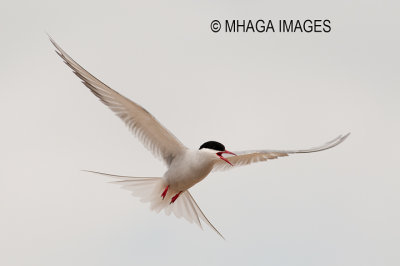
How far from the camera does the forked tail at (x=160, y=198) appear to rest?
1016 centimetres

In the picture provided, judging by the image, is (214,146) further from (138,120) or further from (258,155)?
(138,120)

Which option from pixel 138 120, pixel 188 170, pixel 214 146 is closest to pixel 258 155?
pixel 214 146

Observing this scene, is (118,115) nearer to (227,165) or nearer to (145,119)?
(145,119)

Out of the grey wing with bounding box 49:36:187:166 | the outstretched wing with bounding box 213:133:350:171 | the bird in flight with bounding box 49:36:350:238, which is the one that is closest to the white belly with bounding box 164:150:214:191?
the bird in flight with bounding box 49:36:350:238

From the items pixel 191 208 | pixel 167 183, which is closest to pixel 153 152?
pixel 167 183

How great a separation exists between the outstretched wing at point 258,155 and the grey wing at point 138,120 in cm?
63

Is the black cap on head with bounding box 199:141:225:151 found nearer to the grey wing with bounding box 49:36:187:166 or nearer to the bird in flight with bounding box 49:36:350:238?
the bird in flight with bounding box 49:36:350:238

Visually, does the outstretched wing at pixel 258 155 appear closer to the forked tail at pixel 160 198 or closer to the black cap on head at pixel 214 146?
the black cap on head at pixel 214 146

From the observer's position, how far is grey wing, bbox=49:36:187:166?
353 inches

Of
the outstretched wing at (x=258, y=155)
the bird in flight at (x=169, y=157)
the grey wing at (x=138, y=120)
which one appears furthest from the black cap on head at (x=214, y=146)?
the grey wing at (x=138, y=120)

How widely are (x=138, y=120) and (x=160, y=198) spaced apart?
4.22 ft

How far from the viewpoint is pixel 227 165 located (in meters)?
10.1

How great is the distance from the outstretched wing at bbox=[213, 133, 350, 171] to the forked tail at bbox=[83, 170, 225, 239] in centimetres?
70

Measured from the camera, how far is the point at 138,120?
9641 mm
